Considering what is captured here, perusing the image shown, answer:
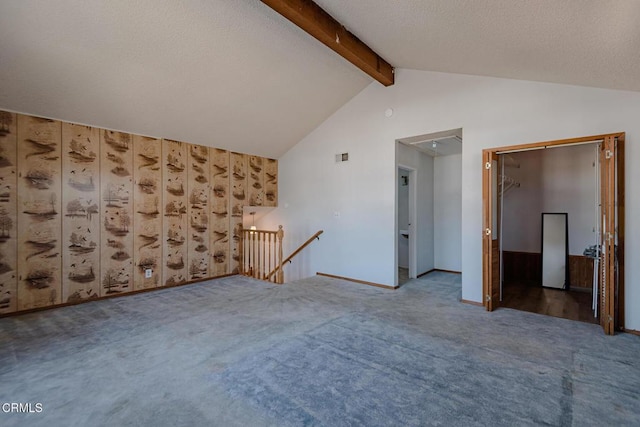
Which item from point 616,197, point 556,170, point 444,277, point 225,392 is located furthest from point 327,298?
point 556,170

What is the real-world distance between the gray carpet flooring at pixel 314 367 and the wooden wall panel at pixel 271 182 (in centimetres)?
310

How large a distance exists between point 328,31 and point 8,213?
4.43 m

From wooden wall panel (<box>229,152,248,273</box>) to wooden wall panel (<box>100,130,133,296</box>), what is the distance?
5.87ft

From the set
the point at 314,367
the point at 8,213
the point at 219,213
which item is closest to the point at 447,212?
the point at 219,213

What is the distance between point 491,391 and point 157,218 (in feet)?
16.3

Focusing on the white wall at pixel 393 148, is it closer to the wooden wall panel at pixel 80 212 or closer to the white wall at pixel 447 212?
the white wall at pixel 447 212

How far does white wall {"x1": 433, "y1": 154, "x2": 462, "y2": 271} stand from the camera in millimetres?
6215

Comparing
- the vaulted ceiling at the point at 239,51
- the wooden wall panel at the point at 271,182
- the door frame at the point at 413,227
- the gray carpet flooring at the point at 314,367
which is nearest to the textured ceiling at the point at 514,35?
the vaulted ceiling at the point at 239,51

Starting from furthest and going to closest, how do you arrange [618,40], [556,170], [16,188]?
[556,170] → [16,188] → [618,40]

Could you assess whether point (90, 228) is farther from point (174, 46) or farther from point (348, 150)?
point (348, 150)

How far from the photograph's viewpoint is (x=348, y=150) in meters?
5.48

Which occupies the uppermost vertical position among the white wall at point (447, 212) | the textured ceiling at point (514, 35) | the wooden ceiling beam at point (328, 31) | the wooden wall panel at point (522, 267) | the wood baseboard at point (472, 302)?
the wooden ceiling beam at point (328, 31)

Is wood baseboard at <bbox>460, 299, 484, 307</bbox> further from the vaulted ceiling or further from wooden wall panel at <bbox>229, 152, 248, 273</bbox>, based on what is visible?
wooden wall panel at <bbox>229, 152, 248, 273</bbox>

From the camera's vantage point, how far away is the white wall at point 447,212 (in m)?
6.21
